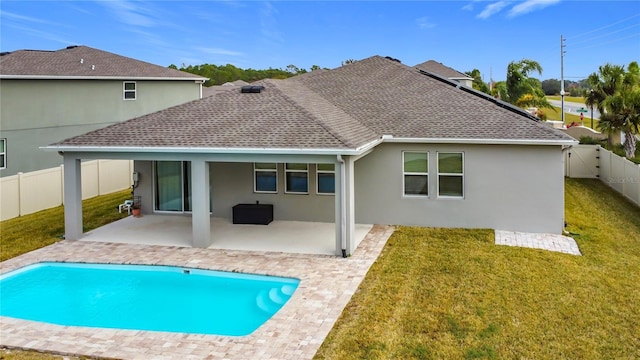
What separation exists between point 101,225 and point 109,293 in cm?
631

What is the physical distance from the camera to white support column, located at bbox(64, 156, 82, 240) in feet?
47.7

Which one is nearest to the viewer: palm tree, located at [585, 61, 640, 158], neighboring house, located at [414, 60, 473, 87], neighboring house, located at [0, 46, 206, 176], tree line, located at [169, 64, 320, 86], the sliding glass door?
the sliding glass door

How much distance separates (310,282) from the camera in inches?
422

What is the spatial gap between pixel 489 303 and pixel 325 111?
8.76 metres

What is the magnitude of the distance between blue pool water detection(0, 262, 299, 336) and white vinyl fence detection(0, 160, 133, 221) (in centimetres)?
634

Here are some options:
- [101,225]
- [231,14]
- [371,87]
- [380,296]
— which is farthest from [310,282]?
[231,14]

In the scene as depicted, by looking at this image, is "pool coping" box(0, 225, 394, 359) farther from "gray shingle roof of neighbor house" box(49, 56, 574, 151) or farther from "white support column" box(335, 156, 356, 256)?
"gray shingle roof of neighbor house" box(49, 56, 574, 151)

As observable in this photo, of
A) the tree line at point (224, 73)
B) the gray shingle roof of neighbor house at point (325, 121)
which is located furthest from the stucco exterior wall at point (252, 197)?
the tree line at point (224, 73)

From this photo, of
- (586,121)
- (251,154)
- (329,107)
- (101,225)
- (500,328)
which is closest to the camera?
(500,328)

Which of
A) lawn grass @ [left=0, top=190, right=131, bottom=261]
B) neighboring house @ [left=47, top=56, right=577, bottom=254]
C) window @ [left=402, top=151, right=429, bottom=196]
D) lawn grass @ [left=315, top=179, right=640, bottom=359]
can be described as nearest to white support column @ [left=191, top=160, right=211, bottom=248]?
neighboring house @ [left=47, top=56, right=577, bottom=254]

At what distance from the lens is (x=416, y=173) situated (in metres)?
15.9

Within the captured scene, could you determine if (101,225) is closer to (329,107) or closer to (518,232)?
(329,107)

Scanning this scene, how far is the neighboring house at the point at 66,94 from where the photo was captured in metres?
22.7

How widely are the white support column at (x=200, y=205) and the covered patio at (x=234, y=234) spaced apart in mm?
365
